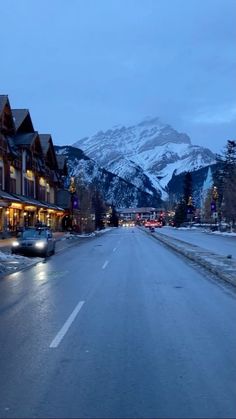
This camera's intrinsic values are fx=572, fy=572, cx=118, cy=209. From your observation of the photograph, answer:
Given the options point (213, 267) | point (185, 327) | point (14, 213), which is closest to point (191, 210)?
point (14, 213)

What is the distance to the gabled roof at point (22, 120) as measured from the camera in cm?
6119

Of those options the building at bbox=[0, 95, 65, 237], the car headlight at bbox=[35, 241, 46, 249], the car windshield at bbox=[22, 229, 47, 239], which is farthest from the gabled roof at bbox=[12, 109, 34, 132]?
the car headlight at bbox=[35, 241, 46, 249]

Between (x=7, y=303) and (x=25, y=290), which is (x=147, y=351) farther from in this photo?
(x=25, y=290)

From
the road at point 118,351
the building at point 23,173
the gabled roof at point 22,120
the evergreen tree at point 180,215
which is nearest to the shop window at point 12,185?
the building at point 23,173

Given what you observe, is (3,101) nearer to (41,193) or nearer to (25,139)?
(25,139)

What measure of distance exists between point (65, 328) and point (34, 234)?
67.8 feet

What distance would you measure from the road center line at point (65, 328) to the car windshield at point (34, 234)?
696 inches

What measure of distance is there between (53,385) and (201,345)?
2.72 metres

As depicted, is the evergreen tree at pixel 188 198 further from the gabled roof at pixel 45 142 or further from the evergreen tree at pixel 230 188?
the gabled roof at pixel 45 142

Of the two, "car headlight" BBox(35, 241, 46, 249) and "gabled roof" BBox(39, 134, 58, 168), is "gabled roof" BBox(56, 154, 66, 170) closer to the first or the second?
"gabled roof" BBox(39, 134, 58, 168)

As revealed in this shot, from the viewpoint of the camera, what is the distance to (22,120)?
61.4 meters

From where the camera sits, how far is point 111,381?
651cm

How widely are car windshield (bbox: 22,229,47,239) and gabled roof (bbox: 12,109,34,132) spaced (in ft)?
103

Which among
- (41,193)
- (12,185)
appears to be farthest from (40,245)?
(41,193)
